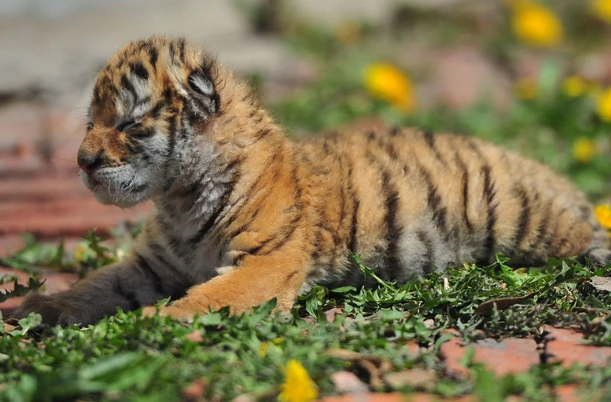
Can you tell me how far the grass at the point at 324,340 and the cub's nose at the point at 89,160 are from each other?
62 centimetres

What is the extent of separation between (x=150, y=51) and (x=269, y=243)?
0.99 metres

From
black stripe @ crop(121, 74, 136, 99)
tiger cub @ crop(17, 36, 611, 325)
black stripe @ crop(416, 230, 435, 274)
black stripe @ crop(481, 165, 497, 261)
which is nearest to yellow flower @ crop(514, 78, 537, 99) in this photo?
tiger cub @ crop(17, 36, 611, 325)

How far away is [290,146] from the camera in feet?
14.0

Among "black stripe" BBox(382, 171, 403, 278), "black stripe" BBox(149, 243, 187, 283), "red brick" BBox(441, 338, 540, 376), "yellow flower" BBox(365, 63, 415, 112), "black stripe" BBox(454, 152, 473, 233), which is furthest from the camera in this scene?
"yellow flower" BBox(365, 63, 415, 112)

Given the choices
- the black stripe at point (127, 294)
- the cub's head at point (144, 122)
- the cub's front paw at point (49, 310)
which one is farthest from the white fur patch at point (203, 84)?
the cub's front paw at point (49, 310)

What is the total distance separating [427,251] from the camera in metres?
4.21

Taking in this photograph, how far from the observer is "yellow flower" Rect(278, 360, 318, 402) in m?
2.76

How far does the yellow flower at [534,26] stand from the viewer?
363 inches

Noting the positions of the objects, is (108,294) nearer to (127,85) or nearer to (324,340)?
(127,85)

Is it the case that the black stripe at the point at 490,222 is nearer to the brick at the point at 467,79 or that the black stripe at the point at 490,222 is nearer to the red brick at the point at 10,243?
the red brick at the point at 10,243

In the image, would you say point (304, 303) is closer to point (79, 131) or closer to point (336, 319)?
point (336, 319)

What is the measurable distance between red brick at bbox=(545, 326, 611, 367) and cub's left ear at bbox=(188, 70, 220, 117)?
1691mm

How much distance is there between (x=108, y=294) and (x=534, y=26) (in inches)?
251

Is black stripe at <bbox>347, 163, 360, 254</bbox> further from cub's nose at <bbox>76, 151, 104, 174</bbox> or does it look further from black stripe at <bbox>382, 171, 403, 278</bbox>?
cub's nose at <bbox>76, 151, 104, 174</bbox>
